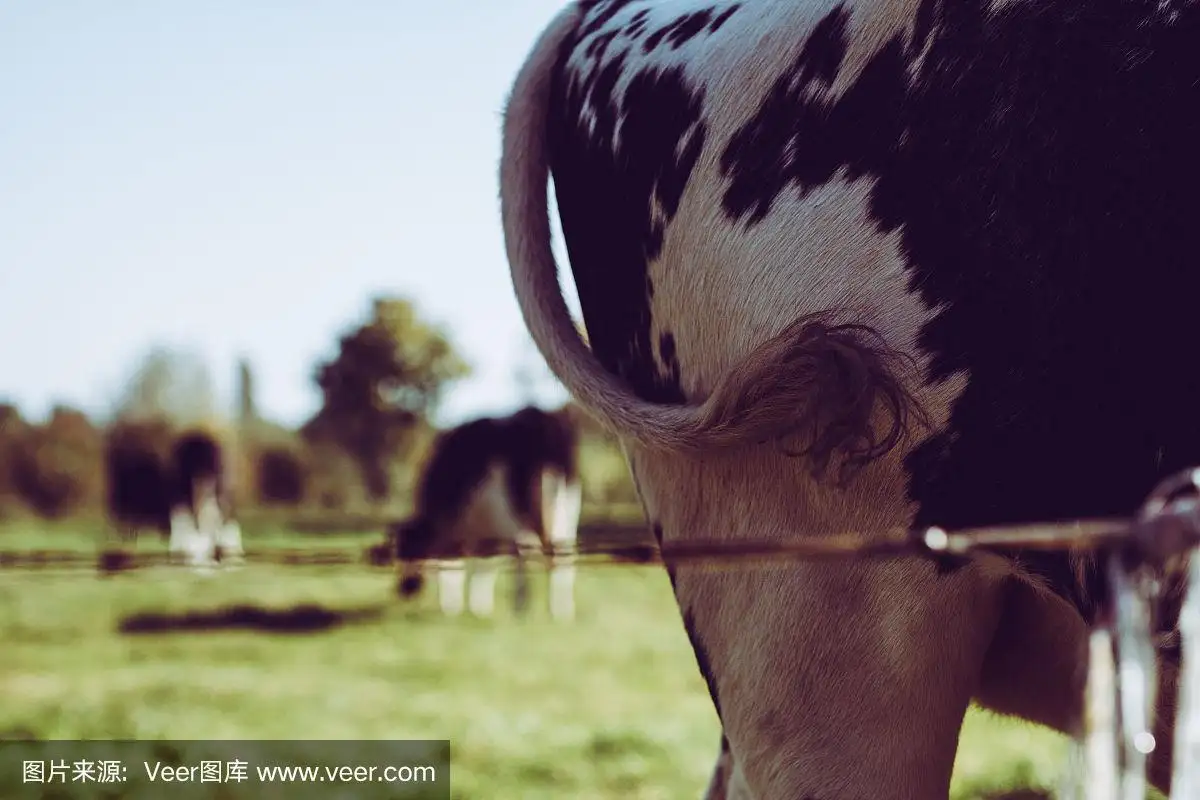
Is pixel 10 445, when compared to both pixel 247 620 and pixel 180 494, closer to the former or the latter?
pixel 180 494

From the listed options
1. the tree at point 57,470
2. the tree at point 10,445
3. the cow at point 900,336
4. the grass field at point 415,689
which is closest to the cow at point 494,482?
the grass field at point 415,689

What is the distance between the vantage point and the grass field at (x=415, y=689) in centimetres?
454

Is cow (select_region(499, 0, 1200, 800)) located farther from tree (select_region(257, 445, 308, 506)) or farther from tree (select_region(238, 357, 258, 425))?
tree (select_region(238, 357, 258, 425))

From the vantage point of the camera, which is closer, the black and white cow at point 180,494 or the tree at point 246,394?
the black and white cow at point 180,494

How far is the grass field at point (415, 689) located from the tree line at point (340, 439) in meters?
16.3

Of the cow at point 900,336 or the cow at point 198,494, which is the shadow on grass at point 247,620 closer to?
the cow at point 900,336

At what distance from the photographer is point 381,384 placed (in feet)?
90.8

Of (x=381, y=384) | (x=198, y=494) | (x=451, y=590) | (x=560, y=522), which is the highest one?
(x=381, y=384)

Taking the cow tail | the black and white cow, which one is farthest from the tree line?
the cow tail

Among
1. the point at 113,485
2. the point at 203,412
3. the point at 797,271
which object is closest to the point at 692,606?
the point at 797,271

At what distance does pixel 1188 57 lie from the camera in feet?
3.94

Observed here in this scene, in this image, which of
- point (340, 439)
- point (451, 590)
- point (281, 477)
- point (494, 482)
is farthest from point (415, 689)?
point (281, 477)

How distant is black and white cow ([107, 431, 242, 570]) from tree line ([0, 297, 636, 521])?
287 inches

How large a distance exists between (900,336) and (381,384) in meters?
27.0
